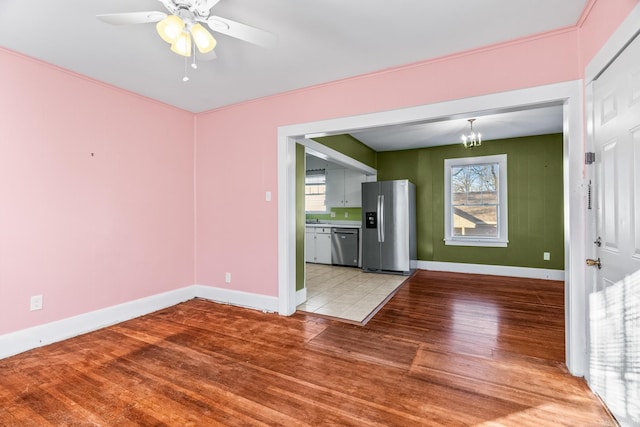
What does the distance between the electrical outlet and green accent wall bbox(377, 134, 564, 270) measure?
5.82 m

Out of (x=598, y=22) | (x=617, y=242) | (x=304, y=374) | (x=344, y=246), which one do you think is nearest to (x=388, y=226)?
(x=344, y=246)

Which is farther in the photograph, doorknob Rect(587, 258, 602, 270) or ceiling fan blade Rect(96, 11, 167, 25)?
doorknob Rect(587, 258, 602, 270)

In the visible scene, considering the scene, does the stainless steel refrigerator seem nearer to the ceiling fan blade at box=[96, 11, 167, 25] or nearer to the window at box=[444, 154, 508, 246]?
the window at box=[444, 154, 508, 246]


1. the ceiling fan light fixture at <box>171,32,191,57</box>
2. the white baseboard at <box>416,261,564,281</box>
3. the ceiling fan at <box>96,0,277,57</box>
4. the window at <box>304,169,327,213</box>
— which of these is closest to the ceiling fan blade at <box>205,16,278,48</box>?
the ceiling fan at <box>96,0,277,57</box>

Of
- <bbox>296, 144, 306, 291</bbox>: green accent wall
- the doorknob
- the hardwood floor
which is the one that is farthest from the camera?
<bbox>296, 144, 306, 291</bbox>: green accent wall

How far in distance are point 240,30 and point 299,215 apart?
2.30 metres

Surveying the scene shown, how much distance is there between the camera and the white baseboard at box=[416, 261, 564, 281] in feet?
17.0

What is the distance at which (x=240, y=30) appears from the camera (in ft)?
5.81

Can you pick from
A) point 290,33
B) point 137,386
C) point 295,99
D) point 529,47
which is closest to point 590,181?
point 529,47

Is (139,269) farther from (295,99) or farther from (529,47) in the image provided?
(529,47)

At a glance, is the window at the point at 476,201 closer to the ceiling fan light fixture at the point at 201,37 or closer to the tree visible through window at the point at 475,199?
the tree visible through window at the point at 475,199

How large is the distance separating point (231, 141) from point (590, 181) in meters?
3.61

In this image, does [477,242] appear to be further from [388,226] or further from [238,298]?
[238,298]

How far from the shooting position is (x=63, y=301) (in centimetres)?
284
